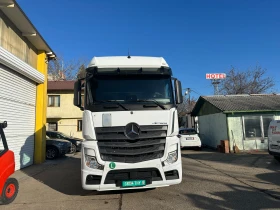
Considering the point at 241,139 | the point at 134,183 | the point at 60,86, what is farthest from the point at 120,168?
the point at 60,86

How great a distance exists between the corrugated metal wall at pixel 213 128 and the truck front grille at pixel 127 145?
12.1 m

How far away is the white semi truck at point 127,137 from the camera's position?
17.4 ft

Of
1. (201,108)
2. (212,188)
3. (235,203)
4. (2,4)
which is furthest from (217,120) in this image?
(2,4)

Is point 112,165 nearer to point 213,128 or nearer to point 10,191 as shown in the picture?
point 10,191

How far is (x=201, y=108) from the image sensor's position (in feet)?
71.0

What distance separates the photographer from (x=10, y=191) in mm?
5879

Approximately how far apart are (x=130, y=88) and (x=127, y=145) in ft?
4.65

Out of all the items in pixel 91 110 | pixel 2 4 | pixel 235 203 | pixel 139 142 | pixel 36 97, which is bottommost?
pixel 235 203

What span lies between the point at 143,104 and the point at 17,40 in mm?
7932

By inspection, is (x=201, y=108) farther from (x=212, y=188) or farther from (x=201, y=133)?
(x=212, y=188)

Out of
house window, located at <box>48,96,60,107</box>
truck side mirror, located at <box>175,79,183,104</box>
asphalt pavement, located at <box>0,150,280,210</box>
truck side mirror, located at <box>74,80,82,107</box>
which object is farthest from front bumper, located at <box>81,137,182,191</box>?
house window, located at <box>48,96,60,107</box>

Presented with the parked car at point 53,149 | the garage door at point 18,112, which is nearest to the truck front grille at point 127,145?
the garage door at point 18,112

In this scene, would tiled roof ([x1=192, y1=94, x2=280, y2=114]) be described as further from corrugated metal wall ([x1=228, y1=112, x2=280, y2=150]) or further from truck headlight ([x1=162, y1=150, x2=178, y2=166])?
truck headlight ([x1=162, y1=150, x2=178, y2=166])

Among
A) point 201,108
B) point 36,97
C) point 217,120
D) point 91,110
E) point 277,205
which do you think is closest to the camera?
point 277,205
